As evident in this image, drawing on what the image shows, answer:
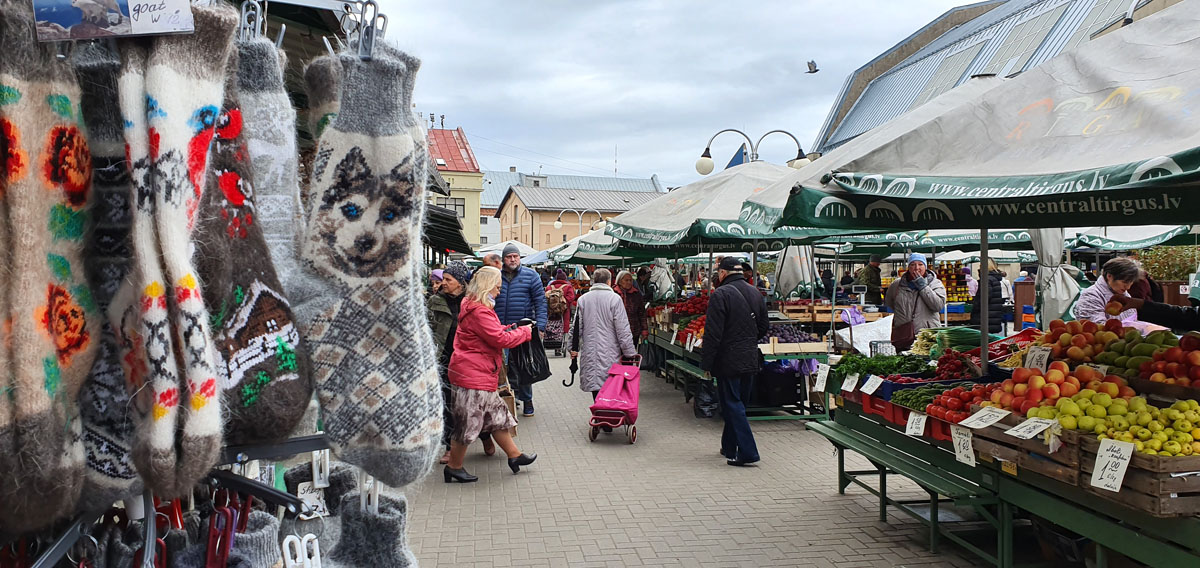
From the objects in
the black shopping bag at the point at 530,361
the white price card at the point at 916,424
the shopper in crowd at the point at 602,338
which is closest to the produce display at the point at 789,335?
the shopper in crowd at the point at 602,338

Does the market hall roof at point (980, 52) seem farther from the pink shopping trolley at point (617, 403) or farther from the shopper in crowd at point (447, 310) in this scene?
the shopper in crowd at point (447, 310)

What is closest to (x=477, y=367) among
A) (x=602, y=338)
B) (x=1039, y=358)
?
(x=602, y=338)

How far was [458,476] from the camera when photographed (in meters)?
7.50

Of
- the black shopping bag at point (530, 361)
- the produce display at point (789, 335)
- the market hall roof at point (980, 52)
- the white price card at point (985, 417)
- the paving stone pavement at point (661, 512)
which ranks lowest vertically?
the paving stone pavement at point (661, 512)

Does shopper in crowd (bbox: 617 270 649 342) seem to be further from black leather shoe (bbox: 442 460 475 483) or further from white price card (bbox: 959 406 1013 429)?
white price card (bbox: 959 406 1013 429)

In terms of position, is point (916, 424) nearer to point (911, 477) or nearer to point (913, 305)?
point (911, 477)

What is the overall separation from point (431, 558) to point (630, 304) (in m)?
9.48

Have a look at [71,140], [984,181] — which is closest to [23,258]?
[71,140]

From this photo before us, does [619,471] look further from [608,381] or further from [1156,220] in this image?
[1156,220]

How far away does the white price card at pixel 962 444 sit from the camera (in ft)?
15.8

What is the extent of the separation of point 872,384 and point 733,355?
2092mm

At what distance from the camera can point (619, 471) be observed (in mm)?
7980

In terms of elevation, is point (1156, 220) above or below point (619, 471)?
above

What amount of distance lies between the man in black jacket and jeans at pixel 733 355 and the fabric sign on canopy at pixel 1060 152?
322 centimetres
